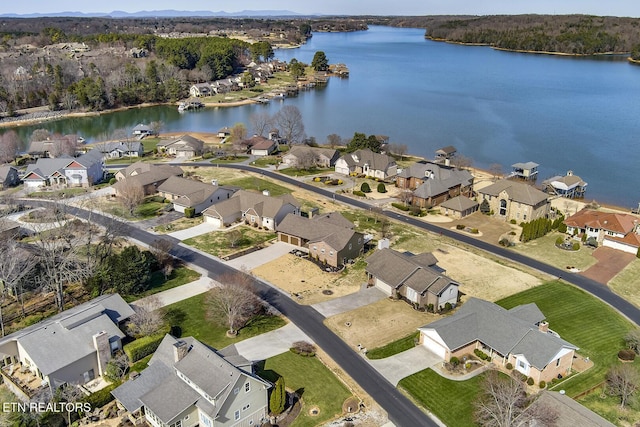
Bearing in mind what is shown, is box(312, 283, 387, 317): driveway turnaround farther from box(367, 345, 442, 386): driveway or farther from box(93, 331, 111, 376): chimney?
box(93, 331, 111, 376): chimney

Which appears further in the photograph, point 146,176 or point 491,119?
point 491,119

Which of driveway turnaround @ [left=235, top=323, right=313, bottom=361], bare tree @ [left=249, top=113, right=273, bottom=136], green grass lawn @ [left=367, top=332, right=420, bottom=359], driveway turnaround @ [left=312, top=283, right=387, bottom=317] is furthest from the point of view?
bare tree @ [left=249, top=113, right=273, bottom=136]

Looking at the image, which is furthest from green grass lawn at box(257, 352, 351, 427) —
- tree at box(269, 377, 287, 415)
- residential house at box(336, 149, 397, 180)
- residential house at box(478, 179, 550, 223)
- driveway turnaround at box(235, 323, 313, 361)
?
residential house at box(336, 149, 397, 180)

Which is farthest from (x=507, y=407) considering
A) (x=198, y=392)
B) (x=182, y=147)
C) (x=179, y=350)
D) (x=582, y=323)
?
(x=182, y=147)

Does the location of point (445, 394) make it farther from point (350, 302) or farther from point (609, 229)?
point (609, 229)

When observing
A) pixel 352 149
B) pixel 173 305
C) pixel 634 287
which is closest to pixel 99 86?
pixel 352 149
